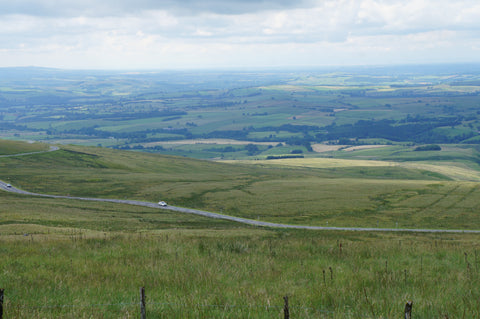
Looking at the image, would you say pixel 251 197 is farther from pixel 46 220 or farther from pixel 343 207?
pixel 46 220

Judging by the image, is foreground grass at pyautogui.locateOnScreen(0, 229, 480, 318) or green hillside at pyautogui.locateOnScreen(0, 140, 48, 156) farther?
green hillside at pyautogui.locateOnScreen(0, 140, 48, 156)

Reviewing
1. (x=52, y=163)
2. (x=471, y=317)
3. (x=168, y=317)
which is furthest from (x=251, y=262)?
(x=52, y=163)

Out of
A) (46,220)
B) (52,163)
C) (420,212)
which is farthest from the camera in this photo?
(52,163)

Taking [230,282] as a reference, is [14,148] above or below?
below

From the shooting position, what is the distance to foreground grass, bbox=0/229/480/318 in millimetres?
8664

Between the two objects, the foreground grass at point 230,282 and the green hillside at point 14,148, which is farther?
the green hillside at point 14,148

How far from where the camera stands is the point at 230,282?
37.4ft

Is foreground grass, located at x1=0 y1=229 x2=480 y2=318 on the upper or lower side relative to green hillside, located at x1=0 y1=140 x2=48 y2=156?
upper

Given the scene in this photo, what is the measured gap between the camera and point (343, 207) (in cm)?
10556

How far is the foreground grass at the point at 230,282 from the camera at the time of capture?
8.66 m

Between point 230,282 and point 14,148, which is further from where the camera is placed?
point 14,148

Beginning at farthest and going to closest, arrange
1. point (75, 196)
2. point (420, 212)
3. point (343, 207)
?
point (75, 196) → point (343, 207) → point (420, 212)

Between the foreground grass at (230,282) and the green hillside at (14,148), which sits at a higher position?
the foreground grass at (230,282)

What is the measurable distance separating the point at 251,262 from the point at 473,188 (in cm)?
13407
